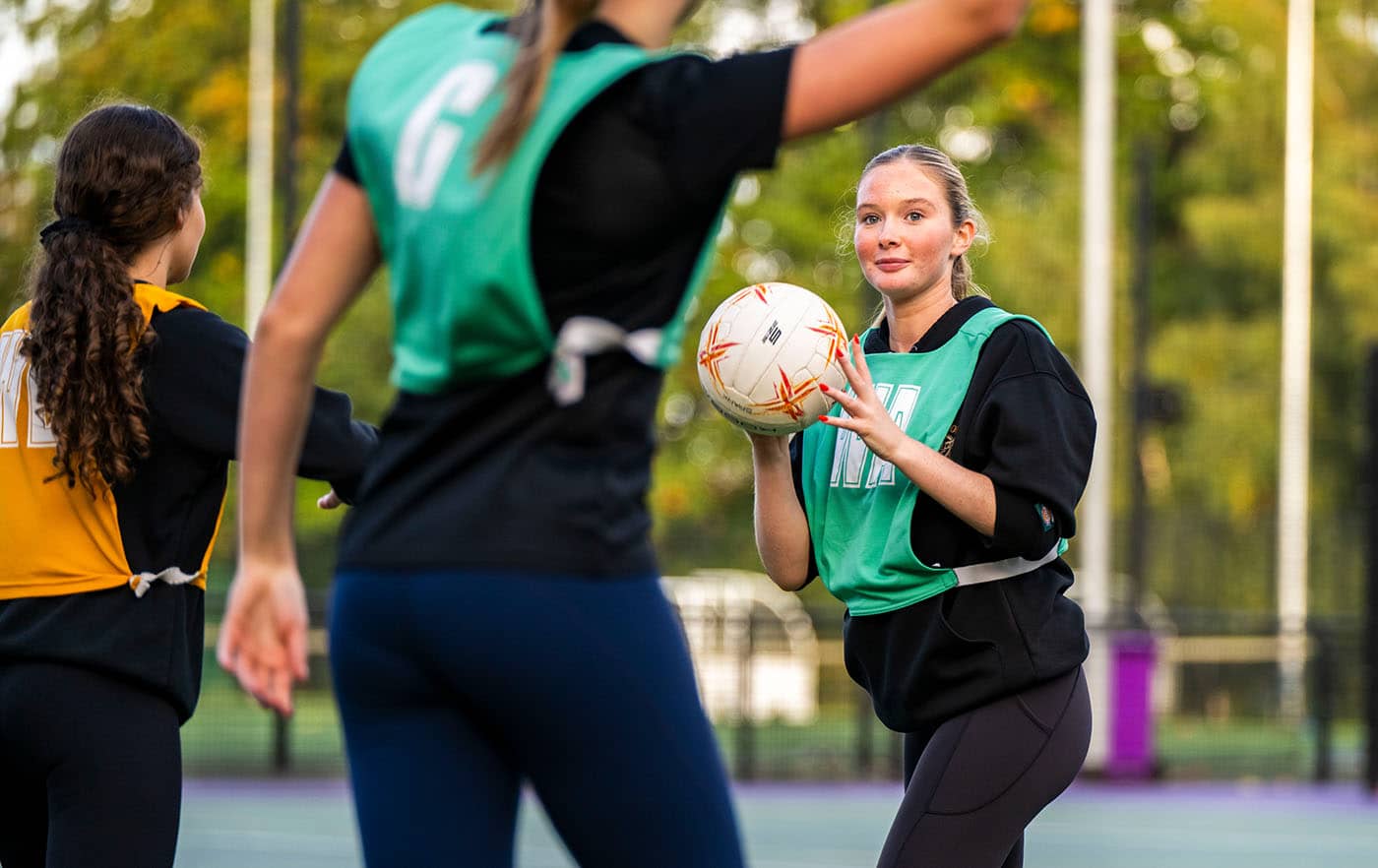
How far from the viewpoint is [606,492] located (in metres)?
2.30

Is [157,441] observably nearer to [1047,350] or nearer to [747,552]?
[1047,350]

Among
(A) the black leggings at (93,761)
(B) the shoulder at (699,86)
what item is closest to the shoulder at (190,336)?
(A) the black leggings at (93,761)

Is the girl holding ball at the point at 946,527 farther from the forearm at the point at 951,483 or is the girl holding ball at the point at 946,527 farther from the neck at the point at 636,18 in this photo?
the neck at the point at 636,18

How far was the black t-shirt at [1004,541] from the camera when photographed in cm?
366

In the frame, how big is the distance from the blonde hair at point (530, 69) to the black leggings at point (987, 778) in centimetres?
181

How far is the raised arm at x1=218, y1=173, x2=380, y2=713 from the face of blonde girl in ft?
5.65

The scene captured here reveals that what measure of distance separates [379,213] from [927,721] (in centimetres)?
187

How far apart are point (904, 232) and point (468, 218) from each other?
1783mm

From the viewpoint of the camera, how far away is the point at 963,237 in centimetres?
405

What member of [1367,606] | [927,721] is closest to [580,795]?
[927,721]

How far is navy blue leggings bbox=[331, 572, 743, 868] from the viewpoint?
→ 2244 millimetres

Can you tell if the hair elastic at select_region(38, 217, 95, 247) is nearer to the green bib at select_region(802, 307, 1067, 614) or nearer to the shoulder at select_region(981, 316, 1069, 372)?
the green bib at select_region(802, 307, 1067, 614)

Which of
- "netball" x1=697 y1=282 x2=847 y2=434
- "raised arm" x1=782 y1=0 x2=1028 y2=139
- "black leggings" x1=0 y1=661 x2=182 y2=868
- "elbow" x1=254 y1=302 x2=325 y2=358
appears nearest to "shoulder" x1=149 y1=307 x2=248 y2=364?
"black leggings" x1=0 y1=661 x2=182 y2=868

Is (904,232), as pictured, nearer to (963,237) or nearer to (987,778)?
(963,237)
